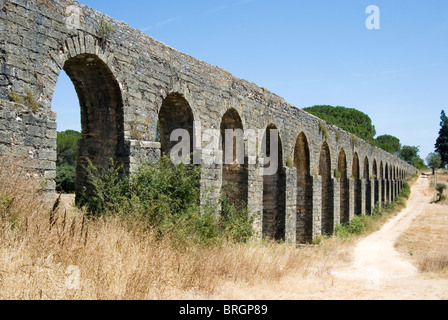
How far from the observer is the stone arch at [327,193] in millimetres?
18391

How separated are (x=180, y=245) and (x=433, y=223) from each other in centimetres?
2044

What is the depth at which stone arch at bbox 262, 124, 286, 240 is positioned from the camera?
13.4 meters

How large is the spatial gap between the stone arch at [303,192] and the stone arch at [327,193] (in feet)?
8.66

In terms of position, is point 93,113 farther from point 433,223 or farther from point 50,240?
point 433,223

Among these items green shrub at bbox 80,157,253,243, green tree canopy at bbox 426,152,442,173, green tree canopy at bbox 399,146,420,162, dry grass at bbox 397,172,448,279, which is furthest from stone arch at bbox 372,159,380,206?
→ green tree canopy at bbox 399,146,420,162

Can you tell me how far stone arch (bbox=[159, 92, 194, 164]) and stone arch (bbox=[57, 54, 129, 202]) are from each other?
1.93 m

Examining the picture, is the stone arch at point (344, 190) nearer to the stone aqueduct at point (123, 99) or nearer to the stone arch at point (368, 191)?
the stone arch at point (368, 191)

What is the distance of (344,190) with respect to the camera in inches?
841

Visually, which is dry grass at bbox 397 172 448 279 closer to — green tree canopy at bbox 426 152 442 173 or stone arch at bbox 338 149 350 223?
stone arch at bbox 338 149 350 223

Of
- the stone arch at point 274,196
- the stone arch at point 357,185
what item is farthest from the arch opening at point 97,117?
the stone arch at point 357,185

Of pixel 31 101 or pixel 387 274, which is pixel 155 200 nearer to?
pixel 31 101

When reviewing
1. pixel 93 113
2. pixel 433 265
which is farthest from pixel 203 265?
pixel 433 265
